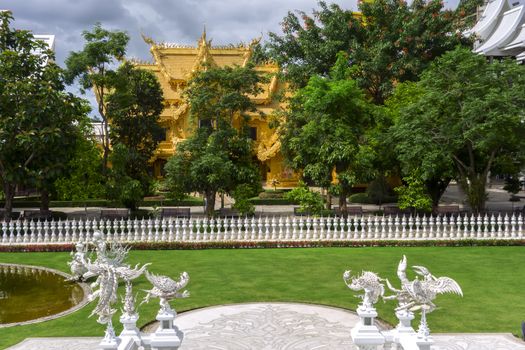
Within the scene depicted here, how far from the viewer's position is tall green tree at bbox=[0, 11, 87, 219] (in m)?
21.9

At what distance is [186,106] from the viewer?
44.2 m

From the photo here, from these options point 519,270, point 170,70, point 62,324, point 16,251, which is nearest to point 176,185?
point 16,251

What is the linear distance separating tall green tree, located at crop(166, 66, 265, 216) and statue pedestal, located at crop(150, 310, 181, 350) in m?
15.9

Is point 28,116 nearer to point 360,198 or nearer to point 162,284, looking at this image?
point 162,284

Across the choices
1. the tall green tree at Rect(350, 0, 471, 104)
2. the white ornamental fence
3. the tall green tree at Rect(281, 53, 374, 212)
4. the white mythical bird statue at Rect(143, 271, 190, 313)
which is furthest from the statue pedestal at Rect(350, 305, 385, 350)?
the tall green tree at Rect(350, 0, 471, 104)

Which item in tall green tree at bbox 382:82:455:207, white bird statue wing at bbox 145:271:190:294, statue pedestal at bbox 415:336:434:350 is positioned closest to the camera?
statue pedestal at bbox 415:336:434:350

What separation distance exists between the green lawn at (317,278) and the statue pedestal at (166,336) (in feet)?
10.7

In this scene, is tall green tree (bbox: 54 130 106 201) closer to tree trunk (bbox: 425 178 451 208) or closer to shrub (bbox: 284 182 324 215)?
shrub (bbox: 284 182 324 215)

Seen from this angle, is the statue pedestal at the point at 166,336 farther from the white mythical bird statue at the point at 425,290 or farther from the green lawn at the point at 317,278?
the white mythical bird statue at the point at 425,290

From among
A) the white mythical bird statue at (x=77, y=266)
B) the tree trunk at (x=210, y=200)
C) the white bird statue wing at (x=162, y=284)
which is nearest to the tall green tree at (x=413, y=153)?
the tree trunk at (x=210, y=200)

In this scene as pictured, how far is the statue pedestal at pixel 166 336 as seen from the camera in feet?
26.2

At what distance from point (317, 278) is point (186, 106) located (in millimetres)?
31614

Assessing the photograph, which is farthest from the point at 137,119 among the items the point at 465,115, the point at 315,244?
the point at 465,115

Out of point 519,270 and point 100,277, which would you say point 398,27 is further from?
point 100,277
